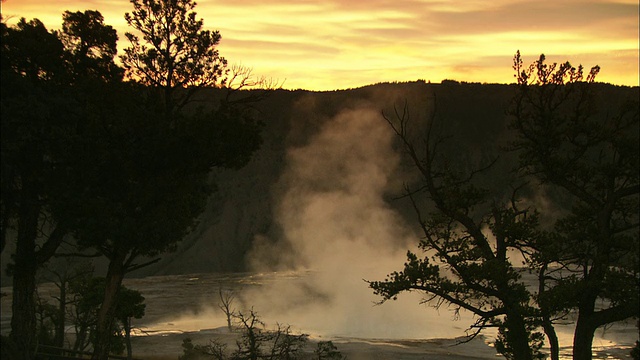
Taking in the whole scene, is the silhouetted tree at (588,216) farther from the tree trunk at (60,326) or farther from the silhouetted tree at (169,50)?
the tree trunk at (60,326)

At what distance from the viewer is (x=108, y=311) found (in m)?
21.1

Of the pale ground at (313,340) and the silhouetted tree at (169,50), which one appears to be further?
the pale ground at (313,340)

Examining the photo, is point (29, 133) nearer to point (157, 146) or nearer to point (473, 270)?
point (157, 146)

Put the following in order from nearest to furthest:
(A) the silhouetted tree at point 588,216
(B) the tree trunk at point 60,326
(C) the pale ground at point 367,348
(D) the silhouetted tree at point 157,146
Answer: (A) the silhouetted tree at point 588,216, (D) the silhouetted tree at point 157,146, (B) the tree trunk at point 60,326, (C) the pale ground at point 367,348

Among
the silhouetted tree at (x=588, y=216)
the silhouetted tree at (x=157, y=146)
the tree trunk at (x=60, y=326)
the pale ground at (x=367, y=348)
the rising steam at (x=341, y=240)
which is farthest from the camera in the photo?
the rising steam at (x=341, y=240)

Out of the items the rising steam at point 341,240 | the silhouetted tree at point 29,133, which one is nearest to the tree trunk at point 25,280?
the silhouetted tree at point 29,133

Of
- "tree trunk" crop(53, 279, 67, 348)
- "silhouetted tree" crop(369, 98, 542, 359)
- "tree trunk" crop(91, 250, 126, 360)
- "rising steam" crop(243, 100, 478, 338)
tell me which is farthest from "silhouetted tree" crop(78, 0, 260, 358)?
"rising steam" crop(243, 100, 478, 338)

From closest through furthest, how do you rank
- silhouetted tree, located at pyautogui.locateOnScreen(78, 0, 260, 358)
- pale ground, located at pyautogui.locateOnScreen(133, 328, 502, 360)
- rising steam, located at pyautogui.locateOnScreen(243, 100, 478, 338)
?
silhouetted tree, located at pyautogui.locateOnScreen(78, 0, 260, 358) → pale ground, located at pyautogui.locateOnScreen(133, 328, 502, 360) → rising steam, located at pyautogui.locateOnScreen(243, 100, 478, 338)

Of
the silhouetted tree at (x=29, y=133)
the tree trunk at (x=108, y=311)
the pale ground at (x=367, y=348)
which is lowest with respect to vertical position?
the pale ground at (x=367, y=348)

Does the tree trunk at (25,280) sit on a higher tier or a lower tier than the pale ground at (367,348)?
higher

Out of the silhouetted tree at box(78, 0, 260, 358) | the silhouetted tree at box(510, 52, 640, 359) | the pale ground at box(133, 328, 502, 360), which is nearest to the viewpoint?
the silhouetted tree at box(510, 52, 640, 359)

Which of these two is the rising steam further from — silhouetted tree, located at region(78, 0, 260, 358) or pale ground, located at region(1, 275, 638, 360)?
silhouetted tree, located at region(78, 0, 260, 358)

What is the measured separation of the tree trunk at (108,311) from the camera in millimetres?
21078

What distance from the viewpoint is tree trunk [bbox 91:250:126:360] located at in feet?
69.2
